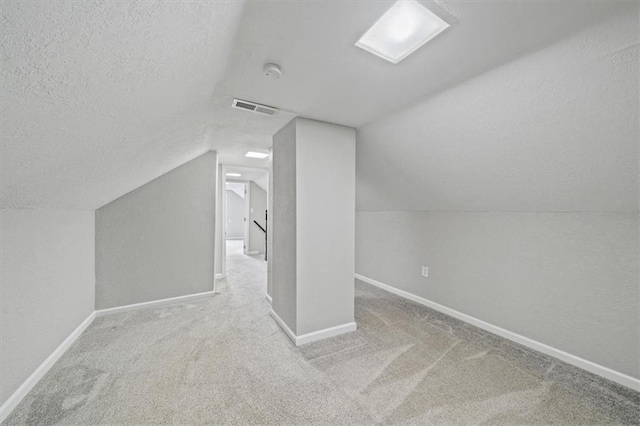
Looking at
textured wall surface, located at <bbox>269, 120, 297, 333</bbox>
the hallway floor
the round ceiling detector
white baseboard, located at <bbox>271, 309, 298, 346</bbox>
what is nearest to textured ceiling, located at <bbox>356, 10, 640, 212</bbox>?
textured wall surface, located at <bbox>269, 120, 297, 333</bbox>

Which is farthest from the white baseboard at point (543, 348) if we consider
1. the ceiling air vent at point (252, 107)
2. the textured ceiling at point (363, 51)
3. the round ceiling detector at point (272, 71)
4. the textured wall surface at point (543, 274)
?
the round ceiling detector at point (272, 71)

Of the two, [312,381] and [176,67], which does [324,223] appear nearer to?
[312,381]

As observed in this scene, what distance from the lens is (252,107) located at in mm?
2082

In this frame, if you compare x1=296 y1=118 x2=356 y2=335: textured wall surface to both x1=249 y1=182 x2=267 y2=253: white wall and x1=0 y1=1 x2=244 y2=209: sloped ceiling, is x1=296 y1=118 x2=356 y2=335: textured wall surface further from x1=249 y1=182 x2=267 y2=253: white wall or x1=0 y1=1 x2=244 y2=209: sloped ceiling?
x1=249 y1=182 x2=267 y2=253: white wall

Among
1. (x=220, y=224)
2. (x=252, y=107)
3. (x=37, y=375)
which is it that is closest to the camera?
(x=37, y=375)

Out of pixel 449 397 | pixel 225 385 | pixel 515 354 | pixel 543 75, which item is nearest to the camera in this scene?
pixel 543 75

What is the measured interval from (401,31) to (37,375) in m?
3.21

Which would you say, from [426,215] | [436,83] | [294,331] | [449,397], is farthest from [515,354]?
[436,83]

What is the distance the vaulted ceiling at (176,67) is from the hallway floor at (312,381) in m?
1.31

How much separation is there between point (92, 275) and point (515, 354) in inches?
168

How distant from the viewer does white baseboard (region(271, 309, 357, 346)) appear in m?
2.28

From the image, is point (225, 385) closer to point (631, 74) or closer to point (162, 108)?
point (162, 108)

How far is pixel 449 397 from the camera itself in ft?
5.27

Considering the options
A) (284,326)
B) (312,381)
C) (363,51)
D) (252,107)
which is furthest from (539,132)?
(284,326)
